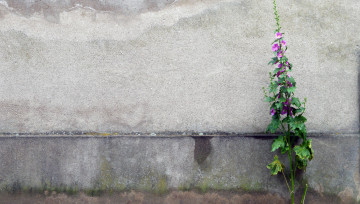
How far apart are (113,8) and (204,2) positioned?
0.94 metres

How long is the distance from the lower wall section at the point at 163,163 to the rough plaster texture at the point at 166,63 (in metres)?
0.14

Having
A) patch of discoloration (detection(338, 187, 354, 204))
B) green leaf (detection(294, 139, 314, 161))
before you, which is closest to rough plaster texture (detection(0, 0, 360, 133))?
green leaf (detection(294, 139, 314, 161))

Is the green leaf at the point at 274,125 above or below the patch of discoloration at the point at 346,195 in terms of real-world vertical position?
above

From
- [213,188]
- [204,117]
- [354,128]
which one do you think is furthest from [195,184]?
[354,128]

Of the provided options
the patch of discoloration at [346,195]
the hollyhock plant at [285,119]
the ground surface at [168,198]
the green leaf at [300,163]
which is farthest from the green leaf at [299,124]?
the patch of discoloration at [346,195]

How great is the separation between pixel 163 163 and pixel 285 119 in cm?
129

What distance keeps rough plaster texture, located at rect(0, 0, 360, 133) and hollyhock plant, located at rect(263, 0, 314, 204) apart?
27 cm

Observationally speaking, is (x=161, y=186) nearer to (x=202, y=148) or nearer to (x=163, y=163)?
(x=163, y=163)

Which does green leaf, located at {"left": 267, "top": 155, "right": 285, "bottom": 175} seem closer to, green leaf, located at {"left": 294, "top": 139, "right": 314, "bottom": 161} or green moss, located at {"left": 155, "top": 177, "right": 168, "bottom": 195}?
green leaf, located at {"left": 294, "top": 139, "right": 314, "bottom": 161}

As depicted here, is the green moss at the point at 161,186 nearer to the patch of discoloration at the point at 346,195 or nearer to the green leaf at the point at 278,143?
the green leaf at the point at 278,143

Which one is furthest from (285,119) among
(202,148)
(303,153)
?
(202,148)

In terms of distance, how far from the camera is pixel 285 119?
2.88 meters

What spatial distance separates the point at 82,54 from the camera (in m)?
3.18

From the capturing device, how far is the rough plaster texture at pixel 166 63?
3156 mm
